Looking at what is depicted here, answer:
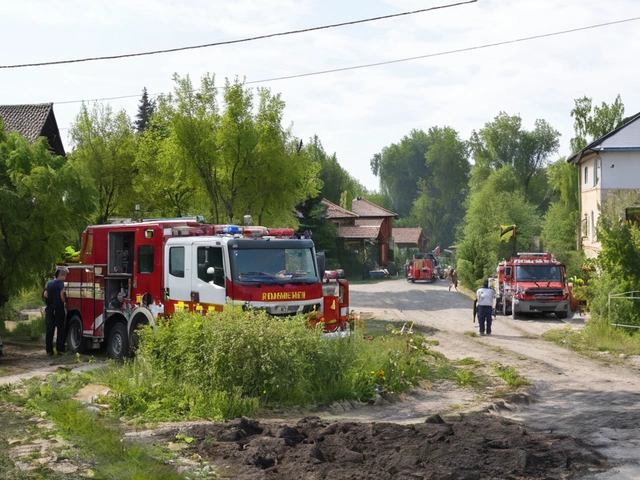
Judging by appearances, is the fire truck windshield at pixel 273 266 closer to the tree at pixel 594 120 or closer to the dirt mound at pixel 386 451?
the dirt mound at pixel 386 451

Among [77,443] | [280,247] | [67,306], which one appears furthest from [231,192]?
[77,443]

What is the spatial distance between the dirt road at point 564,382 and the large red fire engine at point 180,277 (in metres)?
4.18

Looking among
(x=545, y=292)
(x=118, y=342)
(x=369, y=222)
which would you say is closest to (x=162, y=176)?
(x=545, y=292)

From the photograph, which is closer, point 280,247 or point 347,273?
point 280,247

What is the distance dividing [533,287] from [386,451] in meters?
21.5

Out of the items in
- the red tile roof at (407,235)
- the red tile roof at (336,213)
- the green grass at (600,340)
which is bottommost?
the green grass at (600,340)

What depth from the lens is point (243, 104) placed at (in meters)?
33.2

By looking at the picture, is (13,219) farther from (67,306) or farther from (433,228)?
(433,228)

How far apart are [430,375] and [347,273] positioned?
54.7m

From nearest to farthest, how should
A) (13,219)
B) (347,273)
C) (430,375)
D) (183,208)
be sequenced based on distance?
(430,375), (13,219), (183,208), (347,273)

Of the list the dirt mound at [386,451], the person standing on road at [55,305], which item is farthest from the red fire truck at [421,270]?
the dirt mound at [386,451]

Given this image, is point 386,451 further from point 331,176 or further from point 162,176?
point 331,176

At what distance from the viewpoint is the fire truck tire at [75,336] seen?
18.6m

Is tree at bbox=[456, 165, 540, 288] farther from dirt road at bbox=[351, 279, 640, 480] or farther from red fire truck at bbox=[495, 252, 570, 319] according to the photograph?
dirt road at bbox=[351, 279, 640, 480]
